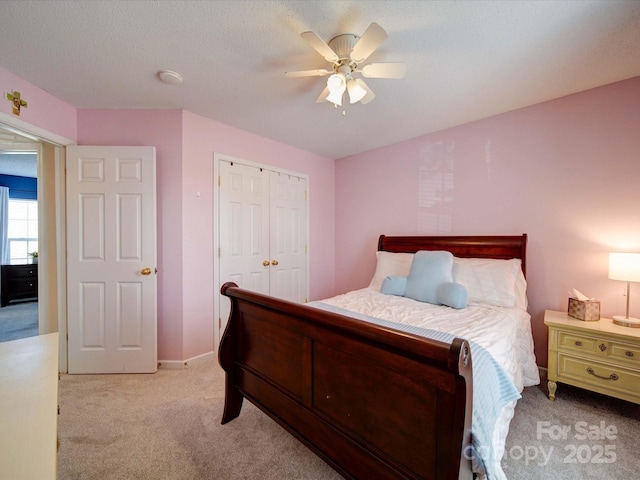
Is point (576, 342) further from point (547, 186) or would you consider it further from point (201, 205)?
point (201, 205)

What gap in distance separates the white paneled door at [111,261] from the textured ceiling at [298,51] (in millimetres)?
615

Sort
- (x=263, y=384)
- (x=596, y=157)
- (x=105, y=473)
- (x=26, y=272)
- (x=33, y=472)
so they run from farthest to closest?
1. (x=26, y=272)
2. (x=596, y=157)
3. (x=263, y=384)
4. (x=105, y=473)
5. (x=33, y=472)

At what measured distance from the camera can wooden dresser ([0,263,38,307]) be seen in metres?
4.60

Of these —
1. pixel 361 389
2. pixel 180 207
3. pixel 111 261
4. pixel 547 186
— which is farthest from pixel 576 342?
pixel 111 261

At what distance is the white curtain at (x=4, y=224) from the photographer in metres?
4.91

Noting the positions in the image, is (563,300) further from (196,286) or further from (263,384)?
(196,286)

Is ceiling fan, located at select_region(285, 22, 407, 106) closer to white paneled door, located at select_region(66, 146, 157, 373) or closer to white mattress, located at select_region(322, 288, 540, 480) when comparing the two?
white mattress, located at select_region(322, 288, 540, 480)

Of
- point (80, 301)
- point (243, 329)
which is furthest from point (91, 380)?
point (243, 329)

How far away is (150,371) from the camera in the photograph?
97.8 inches

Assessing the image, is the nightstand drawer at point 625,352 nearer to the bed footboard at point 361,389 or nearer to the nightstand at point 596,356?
the nightstand at point 596,356

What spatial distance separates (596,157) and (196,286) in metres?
3.82

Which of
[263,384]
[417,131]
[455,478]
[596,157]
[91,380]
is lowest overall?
[91,380]

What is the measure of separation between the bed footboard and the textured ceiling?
163 cm

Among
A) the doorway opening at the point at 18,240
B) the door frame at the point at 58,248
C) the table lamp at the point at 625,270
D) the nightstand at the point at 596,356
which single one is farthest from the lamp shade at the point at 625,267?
the doorway opening at the point at 18,240
